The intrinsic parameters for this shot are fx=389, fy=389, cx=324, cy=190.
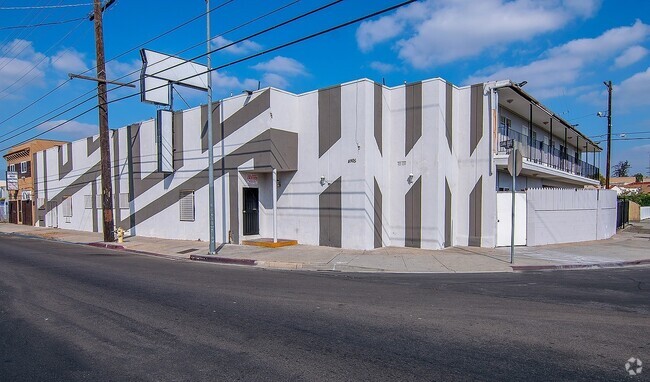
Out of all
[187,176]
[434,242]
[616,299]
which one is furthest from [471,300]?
[187,176]

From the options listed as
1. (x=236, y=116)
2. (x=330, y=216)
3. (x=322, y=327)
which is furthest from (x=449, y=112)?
(x=322, y=327)

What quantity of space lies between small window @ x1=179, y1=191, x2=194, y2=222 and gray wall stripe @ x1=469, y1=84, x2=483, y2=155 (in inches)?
501

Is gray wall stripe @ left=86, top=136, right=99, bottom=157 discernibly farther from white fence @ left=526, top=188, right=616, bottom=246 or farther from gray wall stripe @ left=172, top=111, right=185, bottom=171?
white fence @ left=526, top=188, right=616, bottom=246

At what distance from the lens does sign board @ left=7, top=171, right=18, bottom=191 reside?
35.0 meters

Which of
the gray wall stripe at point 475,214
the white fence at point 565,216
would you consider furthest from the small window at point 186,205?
the white fence at point 565,216

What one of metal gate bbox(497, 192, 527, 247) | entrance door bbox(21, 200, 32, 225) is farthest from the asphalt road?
→ entrance door bbox(21, 200, 32, 225)

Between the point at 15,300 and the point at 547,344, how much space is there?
8.91 meters

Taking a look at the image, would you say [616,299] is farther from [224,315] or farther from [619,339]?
[224,315]

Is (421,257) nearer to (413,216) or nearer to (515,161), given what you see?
(413,216)

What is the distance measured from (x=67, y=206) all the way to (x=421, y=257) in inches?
1057

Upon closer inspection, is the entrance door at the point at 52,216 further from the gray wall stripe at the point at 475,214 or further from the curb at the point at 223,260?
the gray wall stripe at the point at 475,214

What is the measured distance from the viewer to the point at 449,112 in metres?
15.1

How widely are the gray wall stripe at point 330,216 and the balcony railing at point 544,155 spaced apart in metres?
7.01

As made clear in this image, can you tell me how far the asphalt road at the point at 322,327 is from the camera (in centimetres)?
419
